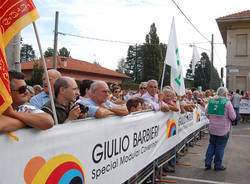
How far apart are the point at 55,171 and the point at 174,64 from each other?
4.48 m

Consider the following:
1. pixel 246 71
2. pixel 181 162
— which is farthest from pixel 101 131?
pixel 246 71

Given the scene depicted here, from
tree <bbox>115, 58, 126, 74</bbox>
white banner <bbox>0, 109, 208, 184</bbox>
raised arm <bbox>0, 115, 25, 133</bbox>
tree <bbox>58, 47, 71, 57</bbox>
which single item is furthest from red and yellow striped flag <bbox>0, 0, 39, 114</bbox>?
tree <bbox>115, 58, 126, 74</bbox>

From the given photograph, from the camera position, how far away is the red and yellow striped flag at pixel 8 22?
6.31 ft

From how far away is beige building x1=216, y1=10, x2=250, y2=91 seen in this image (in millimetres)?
24797

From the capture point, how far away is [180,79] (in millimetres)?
6223

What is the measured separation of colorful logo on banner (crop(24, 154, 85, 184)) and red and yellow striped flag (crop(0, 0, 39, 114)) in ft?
1.66

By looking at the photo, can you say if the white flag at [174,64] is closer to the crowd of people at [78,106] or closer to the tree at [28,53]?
the crowd of people at [78,106]

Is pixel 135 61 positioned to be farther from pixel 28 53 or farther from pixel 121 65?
pixel 28 53

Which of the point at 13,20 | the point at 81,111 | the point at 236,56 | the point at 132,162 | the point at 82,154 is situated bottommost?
the point at 132,162

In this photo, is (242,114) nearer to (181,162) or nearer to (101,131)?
(181,162)

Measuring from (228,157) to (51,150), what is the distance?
616cm

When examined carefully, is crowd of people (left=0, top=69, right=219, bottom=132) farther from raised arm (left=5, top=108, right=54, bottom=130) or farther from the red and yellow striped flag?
the red and yellow striped flag

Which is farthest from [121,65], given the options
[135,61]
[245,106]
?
[245,106]

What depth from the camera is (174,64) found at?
627cm
